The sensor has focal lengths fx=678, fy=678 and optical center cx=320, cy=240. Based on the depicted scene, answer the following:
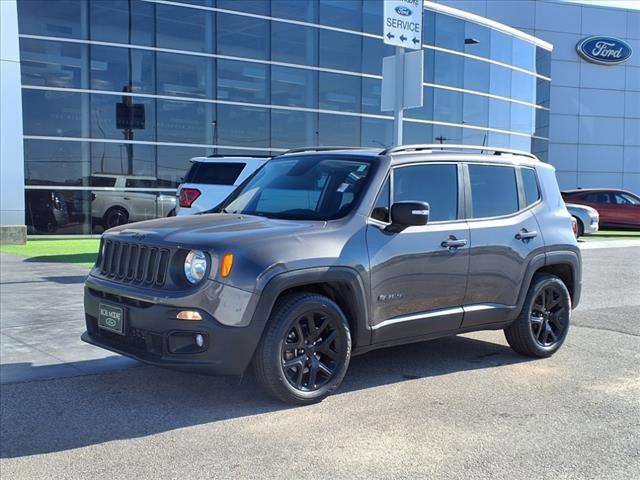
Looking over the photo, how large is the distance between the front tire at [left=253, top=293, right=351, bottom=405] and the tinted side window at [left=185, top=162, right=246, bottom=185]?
7.97 metres

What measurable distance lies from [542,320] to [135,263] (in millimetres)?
3844

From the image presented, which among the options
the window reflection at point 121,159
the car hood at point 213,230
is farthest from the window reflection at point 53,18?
the car hood at point 213,230

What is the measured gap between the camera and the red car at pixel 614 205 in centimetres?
2433

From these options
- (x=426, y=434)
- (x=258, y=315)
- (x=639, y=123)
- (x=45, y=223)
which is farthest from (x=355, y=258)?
(x=639, y=123)

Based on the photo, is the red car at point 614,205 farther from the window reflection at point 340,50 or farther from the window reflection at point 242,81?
the window reflection at point 242,81

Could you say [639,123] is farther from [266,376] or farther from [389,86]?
[266,376]

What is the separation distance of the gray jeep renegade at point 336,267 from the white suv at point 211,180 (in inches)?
247

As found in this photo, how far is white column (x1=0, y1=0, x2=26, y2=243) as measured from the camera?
18.1 m

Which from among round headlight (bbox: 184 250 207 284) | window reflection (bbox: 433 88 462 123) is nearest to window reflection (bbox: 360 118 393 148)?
window reflection (bbox: 433 88 462 123)

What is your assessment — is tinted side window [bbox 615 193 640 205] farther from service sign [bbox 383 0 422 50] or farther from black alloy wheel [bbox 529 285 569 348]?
black alloy wheel [bbox 529 285 569 348]

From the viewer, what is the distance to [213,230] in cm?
484

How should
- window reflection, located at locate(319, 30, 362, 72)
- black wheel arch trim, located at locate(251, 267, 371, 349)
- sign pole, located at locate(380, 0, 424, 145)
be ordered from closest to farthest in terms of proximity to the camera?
black wheel arch trim, located at locate(251, 267, 371, 349), sign pole, located at locate(380, 0, 424, 145), window reflection, located at locate(319, 30, 362, 72)

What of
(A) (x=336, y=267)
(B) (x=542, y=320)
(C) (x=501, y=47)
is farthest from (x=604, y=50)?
(A) (x=336, y=267)

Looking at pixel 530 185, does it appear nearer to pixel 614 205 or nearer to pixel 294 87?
pixel 294 87
